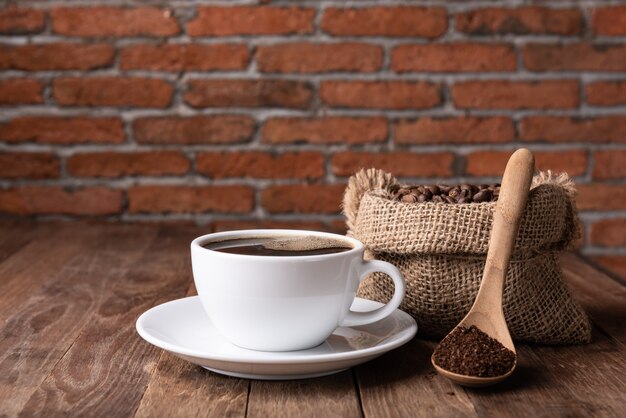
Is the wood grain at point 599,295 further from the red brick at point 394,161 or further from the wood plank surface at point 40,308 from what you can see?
the wood plank surface at point 40,308

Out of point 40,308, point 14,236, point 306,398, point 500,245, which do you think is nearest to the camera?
point 306,398

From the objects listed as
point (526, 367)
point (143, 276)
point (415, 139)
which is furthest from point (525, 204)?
point (415, 139)

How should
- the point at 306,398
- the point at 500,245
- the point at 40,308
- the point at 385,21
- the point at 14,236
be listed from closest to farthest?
the point at 306,398
the point at 500,245
the point at 40,308
the point at 14,236
the point at 385,21

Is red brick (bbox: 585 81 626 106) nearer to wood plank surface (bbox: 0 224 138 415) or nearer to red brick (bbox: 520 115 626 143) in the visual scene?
red brick (bbox: 520 115 626 143)

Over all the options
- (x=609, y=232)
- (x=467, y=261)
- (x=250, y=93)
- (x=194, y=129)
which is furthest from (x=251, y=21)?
(x=467, y=261)

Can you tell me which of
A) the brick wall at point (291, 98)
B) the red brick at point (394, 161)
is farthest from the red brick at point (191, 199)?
the red brick at point (394, 161)

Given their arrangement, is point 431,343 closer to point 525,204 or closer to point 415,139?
point 525,204

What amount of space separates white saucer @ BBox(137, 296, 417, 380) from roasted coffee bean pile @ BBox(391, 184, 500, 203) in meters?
0.13

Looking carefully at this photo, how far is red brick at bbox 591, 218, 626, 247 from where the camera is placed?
1.88m

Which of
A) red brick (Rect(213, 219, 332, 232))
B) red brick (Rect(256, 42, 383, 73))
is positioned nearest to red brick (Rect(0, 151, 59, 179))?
red brick (Rect(213, 219, 332, 232))

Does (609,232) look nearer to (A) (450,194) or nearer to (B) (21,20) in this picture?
(A) (450,194)

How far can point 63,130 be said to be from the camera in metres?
1.85

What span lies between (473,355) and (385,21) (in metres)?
1.19

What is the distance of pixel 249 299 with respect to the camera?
2.45ft
